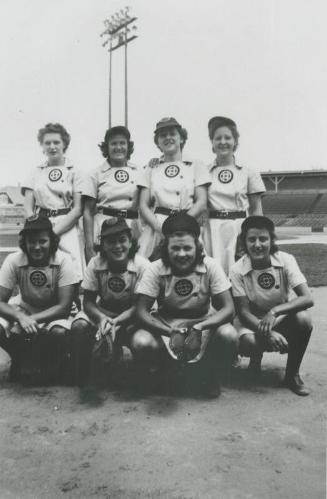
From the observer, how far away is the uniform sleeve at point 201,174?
12.4 feet

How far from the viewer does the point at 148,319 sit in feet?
9.97

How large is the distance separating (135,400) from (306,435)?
99 centimetres

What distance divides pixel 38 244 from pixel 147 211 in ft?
2.95

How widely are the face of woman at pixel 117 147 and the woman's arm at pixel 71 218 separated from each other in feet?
1.34

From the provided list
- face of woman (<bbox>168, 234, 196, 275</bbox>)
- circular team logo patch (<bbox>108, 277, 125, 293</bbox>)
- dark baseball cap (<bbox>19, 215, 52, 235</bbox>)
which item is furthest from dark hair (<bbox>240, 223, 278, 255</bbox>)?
dark baseball cap (<bbox>19, 215, 52, 235</bbox>)

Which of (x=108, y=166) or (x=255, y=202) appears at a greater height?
(x=108, y=166)

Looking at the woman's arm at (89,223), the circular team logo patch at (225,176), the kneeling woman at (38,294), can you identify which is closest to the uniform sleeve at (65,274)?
the kneeling woman at (38,294)

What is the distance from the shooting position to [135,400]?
9.38 ft

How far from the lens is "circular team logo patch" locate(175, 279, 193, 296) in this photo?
312cm

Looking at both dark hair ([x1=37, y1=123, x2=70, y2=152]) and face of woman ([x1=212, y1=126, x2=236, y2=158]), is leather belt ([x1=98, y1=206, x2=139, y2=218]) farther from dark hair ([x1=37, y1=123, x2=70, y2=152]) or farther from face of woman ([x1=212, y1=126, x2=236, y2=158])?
face of woman ([x1=212, y1=126, x2=236, y2=158])

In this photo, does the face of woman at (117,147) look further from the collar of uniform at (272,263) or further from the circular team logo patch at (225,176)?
the collar of uniform at (272,263)

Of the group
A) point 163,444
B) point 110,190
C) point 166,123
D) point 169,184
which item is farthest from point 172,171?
point 163,444

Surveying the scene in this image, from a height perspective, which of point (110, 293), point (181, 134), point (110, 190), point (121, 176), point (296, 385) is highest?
point (181, 134)

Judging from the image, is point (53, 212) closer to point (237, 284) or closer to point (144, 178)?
point (144, 178)
